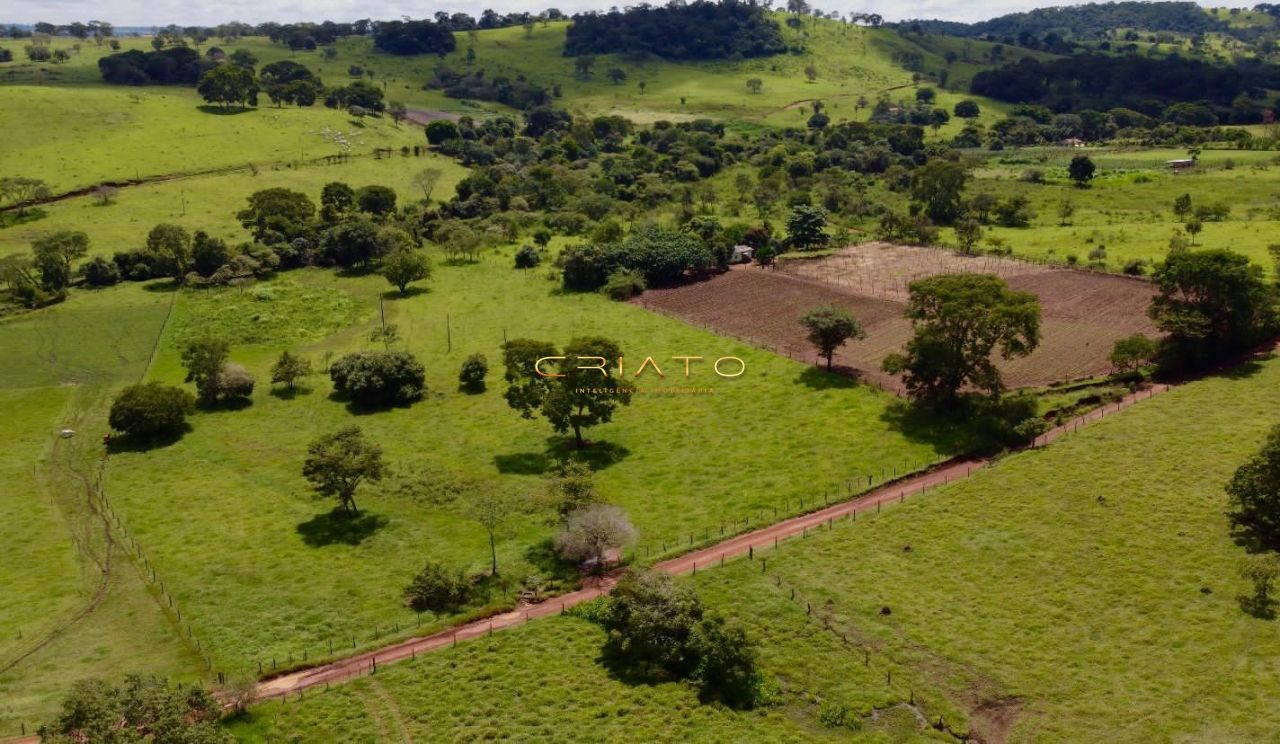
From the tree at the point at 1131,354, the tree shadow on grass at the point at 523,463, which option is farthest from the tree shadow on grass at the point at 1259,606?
the tree shadow on grass at the point at 523,463

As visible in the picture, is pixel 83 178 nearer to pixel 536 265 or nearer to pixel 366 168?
pixel 366 168

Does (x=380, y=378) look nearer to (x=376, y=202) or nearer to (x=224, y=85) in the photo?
(x=376, y=202)

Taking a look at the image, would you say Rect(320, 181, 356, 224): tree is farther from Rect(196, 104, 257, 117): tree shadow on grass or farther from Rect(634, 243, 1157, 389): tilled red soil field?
Rect(196, 104, 257, 117): tree shadow on grass

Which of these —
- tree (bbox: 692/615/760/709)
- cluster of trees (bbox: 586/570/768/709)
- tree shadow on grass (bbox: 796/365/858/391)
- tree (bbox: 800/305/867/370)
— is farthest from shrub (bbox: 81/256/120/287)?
tree (bbox: 692/615/760/709)

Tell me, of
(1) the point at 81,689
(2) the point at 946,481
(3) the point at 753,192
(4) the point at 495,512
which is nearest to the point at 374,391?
(4) the point at 495,512

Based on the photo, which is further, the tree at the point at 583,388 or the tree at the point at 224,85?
the tree at the point at 224,85

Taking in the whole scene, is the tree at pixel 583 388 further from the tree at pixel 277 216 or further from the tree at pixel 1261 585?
the tree at pixel 277 216
